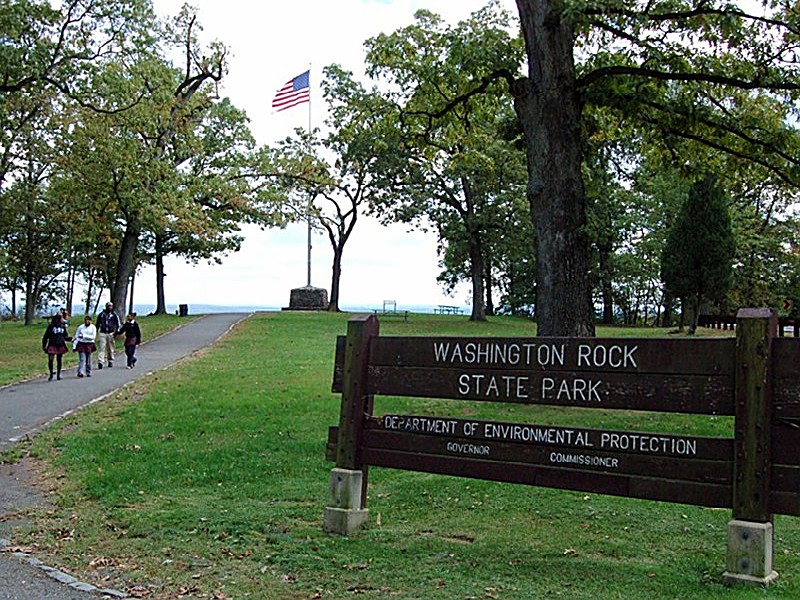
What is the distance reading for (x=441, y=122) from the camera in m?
17.9

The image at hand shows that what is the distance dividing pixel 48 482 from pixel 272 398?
21.1ft

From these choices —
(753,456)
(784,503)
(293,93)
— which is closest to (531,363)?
(753,456)

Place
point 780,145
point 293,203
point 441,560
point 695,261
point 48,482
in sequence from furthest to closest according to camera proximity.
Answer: point 293,203, point 695,261, point 780,145, point 48,482, point 441,560

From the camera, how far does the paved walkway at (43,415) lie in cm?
614

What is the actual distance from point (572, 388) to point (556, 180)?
27.3 feet

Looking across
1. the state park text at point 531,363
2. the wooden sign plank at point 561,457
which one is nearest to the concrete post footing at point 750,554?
the wooden sign plank at point 561,457

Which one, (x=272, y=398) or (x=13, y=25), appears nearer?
(x=272, y=398)

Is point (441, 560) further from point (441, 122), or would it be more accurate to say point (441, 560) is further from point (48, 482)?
point (441, 122)

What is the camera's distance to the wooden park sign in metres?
5.69

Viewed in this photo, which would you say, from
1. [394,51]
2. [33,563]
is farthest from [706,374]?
[394,51]

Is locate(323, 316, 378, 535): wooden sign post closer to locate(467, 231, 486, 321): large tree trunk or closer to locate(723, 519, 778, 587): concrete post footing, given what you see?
locate(723, 519, 778, 587): concrete post footing

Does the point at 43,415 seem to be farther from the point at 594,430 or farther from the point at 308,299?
the point at 308,299

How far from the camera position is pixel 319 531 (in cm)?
744

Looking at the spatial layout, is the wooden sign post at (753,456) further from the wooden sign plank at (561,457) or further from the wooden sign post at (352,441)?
→ the wooden sign post at (352,441)
